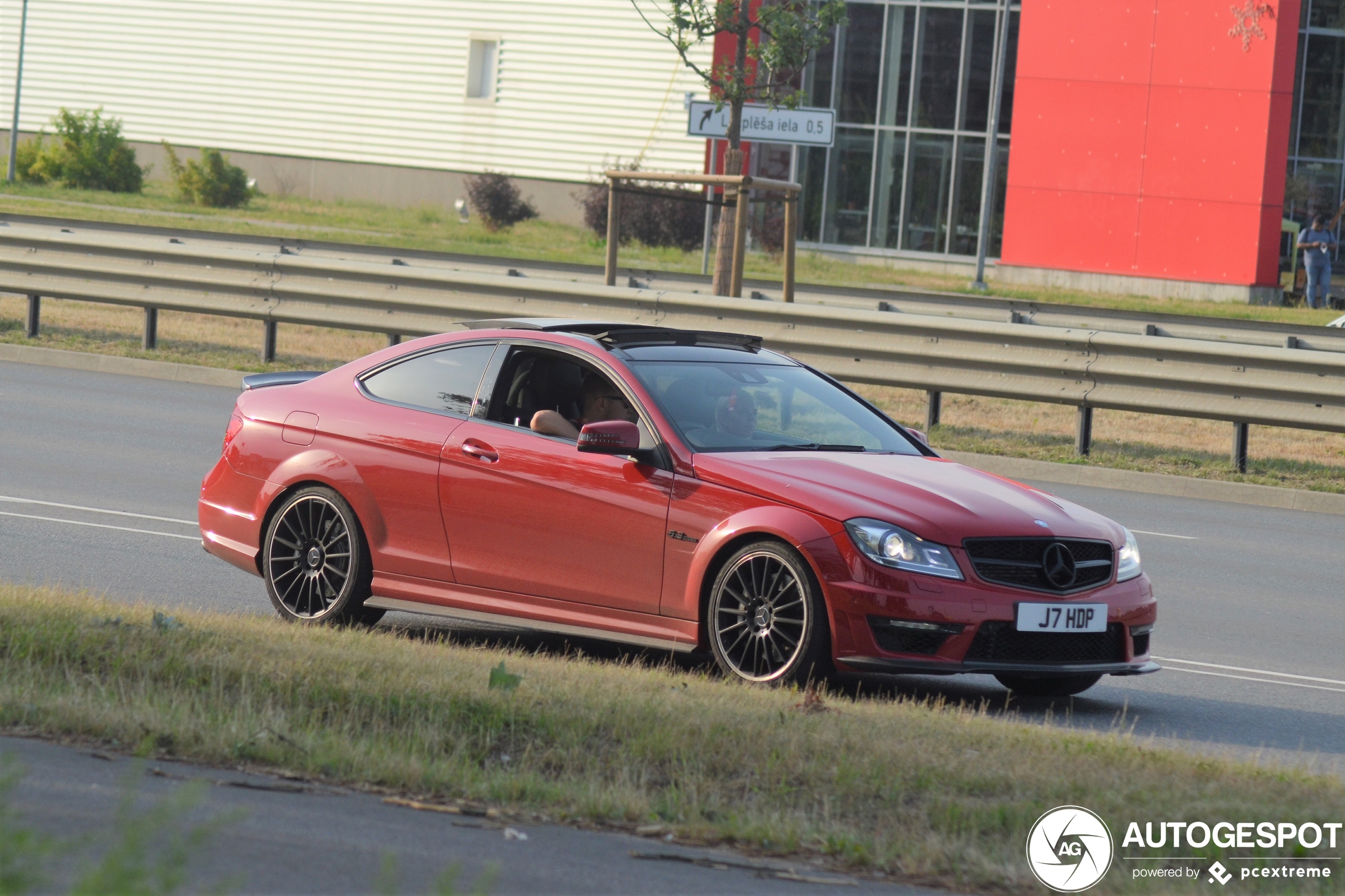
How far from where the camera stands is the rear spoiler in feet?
27.9

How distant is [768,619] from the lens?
673 centimetres

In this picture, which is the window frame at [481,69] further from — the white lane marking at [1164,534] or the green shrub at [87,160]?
the white lane marking at [1164,534]

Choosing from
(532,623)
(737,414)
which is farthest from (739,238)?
(532,623)

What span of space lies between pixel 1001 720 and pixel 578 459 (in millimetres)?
2093

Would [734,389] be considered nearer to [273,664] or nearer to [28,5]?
[273,664]

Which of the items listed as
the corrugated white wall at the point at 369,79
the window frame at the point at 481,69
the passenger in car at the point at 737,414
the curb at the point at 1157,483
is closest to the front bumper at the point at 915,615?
the passenger in car at the point at 737,414

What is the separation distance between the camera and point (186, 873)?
365cm

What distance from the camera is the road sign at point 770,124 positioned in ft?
67.7

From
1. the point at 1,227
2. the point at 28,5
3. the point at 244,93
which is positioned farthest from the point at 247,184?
the point at 1,227

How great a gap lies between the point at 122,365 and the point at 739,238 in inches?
265

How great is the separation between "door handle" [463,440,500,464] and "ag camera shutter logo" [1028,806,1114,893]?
11.2ft

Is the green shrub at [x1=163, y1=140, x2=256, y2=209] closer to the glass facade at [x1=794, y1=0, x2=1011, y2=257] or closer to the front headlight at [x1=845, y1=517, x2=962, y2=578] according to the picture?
the glass facade at [x1=794, y1=0, x2=1011, y2=257]

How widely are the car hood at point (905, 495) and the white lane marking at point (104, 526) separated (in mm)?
4104

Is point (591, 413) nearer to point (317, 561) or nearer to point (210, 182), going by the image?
point (317, 561)
